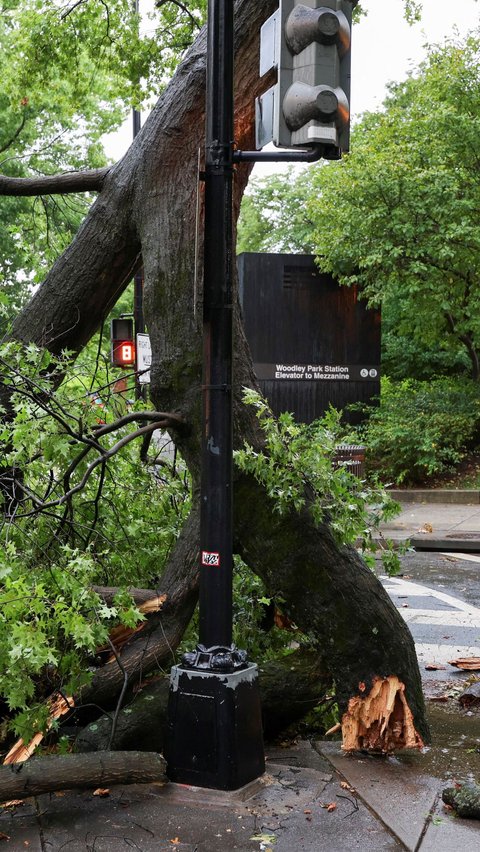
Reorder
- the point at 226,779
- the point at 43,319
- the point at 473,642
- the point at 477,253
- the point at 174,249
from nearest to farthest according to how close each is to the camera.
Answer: the point at 226,779 → the point at 174,249 → the point at 43,319 → the point at 473,642 → the point at 477,253

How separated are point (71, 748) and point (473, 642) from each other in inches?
176

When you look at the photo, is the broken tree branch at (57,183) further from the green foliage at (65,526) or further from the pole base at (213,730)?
the pole base at (213,730)

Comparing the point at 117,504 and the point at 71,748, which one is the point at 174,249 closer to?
the point at 117,504

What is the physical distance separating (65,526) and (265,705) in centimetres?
159

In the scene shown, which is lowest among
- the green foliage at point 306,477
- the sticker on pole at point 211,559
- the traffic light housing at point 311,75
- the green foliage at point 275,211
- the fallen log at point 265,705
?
the fallen log at point 265,705

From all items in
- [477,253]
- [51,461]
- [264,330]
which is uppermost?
[477,253]

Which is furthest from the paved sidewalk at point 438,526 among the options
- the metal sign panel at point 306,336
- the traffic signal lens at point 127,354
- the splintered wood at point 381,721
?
the splintered wood at point 381,721

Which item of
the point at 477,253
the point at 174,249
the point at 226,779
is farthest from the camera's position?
the point at 477,253

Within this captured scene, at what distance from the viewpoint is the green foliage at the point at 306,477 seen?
5.15 m

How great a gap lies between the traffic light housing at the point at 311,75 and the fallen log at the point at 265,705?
119 inches

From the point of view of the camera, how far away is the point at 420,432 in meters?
20.7

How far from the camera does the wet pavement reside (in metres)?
3.98

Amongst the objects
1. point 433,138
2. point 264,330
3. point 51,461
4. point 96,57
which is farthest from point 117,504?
point 433,138

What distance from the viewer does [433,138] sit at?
2166 centimetres
